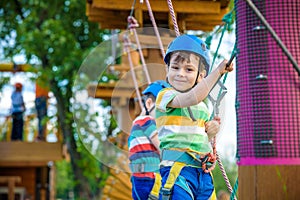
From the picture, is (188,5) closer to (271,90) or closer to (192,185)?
(192,185)

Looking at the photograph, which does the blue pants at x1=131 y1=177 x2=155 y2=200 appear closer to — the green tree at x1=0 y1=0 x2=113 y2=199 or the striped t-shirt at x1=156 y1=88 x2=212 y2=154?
the striped t-shirt at x1=156 y1=88 x2=212 y2=154

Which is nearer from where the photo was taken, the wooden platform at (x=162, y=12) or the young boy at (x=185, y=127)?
the young boy at (x=185, y=127)

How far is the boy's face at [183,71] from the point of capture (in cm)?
363

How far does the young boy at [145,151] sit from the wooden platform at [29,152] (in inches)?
397

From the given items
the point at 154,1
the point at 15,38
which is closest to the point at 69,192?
the point at 15,38

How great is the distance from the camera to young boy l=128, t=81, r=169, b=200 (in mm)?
5668

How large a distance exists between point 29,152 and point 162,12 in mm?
9006

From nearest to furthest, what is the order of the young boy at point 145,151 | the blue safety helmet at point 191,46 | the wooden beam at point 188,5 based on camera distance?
the blue safety helmet at point 191,46, the young boy at point 145,151, the wooden beam at point 188,5

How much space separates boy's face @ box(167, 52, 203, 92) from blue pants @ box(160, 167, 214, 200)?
43 centimetres

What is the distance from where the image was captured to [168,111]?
12.4 ft

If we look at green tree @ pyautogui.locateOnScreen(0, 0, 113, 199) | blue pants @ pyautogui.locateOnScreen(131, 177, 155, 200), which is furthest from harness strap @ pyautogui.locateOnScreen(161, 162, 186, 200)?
green tree @ pyautogui.locateOnScreen(0, 0, 113, 199)

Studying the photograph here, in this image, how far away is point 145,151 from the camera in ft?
18.9

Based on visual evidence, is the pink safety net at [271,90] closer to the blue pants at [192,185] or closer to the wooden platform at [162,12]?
the blue pants at [192,185]

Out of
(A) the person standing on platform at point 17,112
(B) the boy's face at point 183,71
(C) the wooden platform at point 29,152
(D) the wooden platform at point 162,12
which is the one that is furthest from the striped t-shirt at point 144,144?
(A) the person standing on platform at point 17,112
